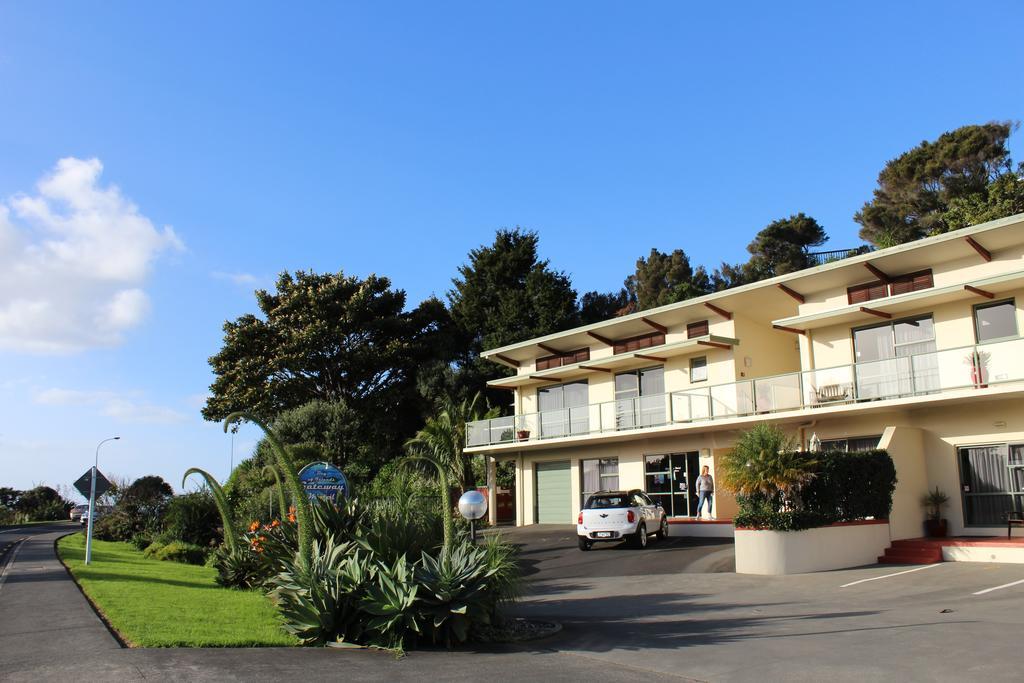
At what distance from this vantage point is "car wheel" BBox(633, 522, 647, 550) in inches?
826

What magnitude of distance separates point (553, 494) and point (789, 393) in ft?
36.4

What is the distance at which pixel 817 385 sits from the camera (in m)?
22.0

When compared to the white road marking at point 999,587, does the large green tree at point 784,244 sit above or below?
above

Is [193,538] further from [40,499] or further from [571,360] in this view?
[40,499]

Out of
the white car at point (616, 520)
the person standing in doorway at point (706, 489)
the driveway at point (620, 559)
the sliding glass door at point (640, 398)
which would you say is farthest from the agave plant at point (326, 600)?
the sliding glass door at point (640, 398)

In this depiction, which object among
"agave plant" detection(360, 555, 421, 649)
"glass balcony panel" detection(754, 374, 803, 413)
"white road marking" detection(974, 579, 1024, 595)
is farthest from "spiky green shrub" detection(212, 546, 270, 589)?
"glass balcony panel" detection(754, 374, 803, 413)

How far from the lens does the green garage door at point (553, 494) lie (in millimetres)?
30219

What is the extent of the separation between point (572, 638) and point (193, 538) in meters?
17.6

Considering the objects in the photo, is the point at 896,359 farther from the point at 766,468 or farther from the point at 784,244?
the point at 784,244

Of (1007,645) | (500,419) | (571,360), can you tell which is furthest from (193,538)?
(1007,645)

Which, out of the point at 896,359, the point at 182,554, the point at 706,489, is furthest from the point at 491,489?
the point at 896,359

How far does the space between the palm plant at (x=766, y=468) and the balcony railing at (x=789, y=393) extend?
430cm

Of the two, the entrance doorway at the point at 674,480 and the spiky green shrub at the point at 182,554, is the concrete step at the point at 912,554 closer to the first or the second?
the entrance doorway at the point at 674,480

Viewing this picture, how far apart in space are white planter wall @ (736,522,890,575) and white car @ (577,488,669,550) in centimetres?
401
